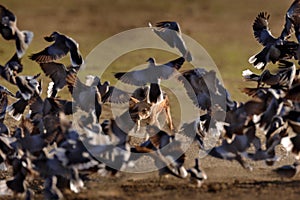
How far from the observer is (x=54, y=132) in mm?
3750

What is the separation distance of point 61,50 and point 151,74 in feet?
1.79

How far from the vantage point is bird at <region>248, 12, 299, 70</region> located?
4480 mm

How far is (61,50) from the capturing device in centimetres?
432

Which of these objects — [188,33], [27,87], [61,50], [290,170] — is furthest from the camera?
[188,33]

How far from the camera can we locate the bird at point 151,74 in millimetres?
4199

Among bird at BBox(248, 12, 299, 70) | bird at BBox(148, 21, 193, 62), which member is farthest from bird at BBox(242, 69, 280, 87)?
bird at BBox(148, 21, 193, 62)

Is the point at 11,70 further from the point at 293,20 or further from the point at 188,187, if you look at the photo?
the point at 293,20

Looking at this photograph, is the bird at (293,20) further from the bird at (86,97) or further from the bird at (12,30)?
the bird at (12,30)

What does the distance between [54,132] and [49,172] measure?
236 millimetres

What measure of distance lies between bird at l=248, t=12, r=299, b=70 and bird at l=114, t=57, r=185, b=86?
612mm

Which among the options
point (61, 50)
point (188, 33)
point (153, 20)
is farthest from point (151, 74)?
point (153, 20)

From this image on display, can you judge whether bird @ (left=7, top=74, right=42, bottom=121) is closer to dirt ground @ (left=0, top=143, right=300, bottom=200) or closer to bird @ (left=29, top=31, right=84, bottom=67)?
bird @ (left=29, top=31, right=84, bottom=67)

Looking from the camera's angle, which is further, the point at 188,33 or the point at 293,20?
the point at 188,33

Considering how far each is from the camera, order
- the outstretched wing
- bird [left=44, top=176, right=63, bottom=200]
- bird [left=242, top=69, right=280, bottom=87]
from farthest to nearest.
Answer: the outstretched wing, bird [left=242, top=69, right=280, bottom=87], bird [left=44, top=176, right=63, bottom=200]
